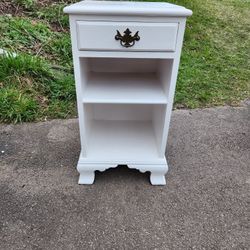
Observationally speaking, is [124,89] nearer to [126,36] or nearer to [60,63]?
[126,36]

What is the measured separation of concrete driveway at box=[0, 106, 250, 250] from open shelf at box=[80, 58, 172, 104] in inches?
18.3

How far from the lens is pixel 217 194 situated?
146 centimetres

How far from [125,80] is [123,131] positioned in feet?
1.08

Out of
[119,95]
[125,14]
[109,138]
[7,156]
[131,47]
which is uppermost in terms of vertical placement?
[125,14]

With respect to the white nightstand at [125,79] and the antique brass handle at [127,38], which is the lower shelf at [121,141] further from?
the antique brass handle at [127,38]

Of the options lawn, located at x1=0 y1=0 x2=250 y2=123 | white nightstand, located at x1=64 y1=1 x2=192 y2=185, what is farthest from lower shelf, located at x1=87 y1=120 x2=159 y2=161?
lawn, located at x1=0 y1=0 x2=250 y2=123

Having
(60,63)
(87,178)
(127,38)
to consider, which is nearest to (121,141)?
(87,178)

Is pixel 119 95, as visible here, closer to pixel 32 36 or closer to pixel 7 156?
pixel 7 156

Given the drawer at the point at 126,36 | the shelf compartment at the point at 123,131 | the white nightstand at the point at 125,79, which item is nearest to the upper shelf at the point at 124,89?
the white nightstand at the point at 125,79

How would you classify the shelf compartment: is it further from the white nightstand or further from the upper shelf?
the upper shelf

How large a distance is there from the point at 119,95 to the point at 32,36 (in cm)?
184

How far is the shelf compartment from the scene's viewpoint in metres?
1.51

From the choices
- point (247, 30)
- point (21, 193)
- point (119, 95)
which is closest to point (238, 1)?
point (247, 30)

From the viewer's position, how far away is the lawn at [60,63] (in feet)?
7.01
